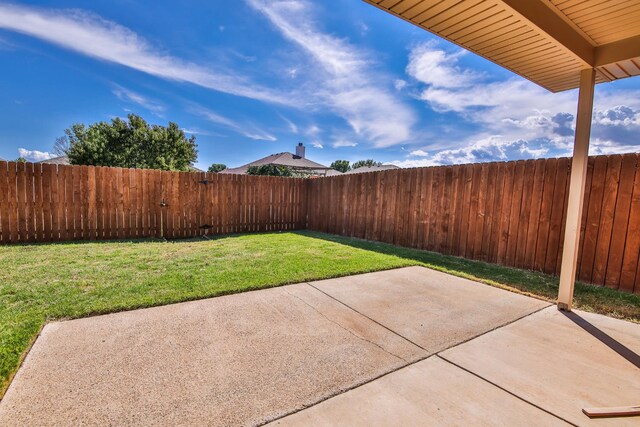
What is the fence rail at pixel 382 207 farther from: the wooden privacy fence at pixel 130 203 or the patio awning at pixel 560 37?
the patio awning at pixel 560 37

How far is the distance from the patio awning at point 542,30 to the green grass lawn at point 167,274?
273 centimetres

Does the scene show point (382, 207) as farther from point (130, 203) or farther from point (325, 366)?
point (130, 203)

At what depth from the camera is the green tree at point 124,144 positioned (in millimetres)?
19516

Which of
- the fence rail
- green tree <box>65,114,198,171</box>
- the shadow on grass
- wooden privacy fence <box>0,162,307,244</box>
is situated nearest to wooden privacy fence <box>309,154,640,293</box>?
the fence rail

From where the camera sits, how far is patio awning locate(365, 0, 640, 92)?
2455mm

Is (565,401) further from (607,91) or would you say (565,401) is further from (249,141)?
(249,141)

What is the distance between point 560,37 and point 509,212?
3039 mm

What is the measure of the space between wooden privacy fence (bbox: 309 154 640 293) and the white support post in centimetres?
141

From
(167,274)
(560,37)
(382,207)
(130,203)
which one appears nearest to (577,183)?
(560,37)

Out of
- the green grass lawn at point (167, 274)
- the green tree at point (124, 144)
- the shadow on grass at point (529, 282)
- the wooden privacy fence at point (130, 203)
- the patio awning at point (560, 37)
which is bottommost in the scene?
the green grass lawn at point (167, 274)

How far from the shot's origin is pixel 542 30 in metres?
2.58

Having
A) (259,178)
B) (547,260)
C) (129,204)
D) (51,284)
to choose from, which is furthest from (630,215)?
(129,204)

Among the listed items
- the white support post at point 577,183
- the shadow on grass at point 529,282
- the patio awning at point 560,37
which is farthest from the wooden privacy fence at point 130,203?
the white support post at point 577,183

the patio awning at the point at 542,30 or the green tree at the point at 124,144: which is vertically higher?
the green tree at the point at 124,144
